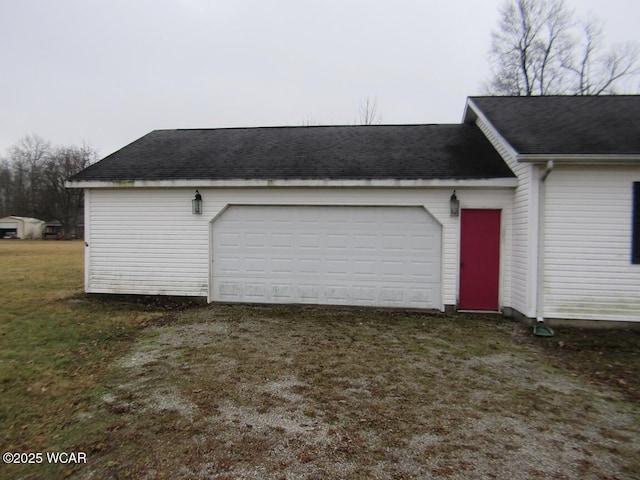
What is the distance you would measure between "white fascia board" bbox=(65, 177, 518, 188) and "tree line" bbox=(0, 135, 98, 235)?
1698 inches

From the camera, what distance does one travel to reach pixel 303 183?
8.14 metres

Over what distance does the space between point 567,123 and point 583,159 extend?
183 cm

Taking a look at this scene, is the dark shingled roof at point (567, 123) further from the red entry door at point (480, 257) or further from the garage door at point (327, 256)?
the garage door at point (327, 256)

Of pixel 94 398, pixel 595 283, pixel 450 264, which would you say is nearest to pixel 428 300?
pixel 450 264

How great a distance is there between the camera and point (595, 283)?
267 inches

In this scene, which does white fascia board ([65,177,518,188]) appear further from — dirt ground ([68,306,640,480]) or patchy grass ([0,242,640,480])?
dirt ground ([68,306,640,480])

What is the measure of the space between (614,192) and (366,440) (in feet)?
21.7

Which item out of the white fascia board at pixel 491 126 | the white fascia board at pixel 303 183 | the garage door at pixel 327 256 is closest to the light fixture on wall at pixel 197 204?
the white fascia board at pixel 303 183

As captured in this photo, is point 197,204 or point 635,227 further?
point 197,204

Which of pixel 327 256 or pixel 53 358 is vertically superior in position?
pixel 327 256

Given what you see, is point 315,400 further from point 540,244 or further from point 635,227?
point 635,227

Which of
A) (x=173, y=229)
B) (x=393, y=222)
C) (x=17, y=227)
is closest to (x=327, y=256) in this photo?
(x=393, y=222)

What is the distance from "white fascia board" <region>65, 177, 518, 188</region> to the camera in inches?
301

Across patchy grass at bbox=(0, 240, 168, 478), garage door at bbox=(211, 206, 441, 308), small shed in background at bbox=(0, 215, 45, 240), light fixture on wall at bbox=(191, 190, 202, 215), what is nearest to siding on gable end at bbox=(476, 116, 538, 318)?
garage door at bbox=(211, 206, 441, 308)
